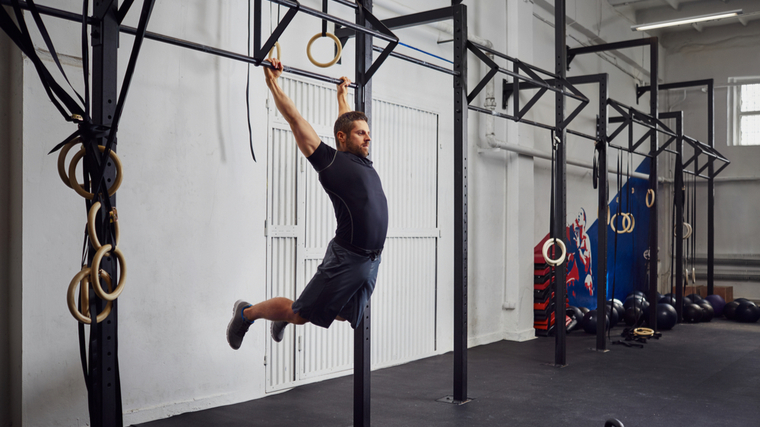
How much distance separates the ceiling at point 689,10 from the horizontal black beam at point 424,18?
7.33m

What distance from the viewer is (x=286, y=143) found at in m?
4.81

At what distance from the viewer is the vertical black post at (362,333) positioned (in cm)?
370

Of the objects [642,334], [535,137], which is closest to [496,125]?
[535,137]

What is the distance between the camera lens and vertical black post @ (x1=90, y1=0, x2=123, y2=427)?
2.16 metres

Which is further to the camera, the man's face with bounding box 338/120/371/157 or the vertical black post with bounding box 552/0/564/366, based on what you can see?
the vertical black post with bounding box 552/0/564/366

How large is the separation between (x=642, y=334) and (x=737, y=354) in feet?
3.13

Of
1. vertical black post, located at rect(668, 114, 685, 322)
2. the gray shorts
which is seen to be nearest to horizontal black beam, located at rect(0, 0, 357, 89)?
the gray shorts

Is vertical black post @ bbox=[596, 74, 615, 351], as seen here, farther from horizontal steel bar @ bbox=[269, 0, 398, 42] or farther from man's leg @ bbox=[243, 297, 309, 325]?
man's leg @ bbox=[243, 297, 309, 325]

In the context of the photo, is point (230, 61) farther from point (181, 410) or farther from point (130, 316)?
point (181, 410)

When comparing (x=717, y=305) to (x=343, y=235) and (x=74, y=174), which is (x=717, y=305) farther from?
(x=74, y=174)

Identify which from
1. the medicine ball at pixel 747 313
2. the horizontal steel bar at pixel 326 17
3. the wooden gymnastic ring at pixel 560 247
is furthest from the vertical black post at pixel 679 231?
the horizontal steel bar at pixel 326 17

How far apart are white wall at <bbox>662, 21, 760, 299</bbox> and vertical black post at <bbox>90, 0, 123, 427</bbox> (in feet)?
39.9

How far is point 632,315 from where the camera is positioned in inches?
317

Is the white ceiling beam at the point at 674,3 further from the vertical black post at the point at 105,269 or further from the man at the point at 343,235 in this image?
the vertical black post at the point at 105,269
